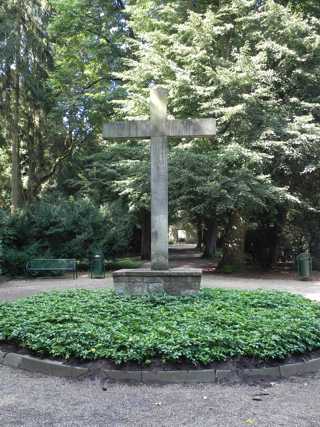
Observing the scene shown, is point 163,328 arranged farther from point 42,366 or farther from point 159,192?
point 159,192

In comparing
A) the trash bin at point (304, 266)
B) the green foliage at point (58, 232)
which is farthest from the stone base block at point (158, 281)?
the green foliage at point (58, 232)

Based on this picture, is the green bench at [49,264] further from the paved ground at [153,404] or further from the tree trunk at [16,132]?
the paved ground at [153,404]

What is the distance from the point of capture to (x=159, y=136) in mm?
8867

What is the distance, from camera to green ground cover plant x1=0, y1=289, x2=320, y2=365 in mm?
5375

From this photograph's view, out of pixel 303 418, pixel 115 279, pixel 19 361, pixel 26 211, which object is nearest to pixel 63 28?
pixel 26 211

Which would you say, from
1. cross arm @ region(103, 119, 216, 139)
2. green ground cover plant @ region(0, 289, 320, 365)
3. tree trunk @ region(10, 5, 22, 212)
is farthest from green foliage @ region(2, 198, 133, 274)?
green ground cover plant @ region(0, 289, 320, 365)

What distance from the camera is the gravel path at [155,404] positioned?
13.2 ft

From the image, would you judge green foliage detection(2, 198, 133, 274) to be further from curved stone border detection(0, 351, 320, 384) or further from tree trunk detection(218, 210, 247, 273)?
curved stone border detection(0, 351, 320, 384)

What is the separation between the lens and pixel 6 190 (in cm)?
2952

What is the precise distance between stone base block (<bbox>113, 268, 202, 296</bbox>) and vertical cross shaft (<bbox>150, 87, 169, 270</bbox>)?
0.26 m

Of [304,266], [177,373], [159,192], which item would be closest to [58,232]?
[304,266]

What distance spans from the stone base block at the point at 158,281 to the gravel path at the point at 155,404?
3483mm

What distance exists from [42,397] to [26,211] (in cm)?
1451

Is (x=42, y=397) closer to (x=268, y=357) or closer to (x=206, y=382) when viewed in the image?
(x=206, y=382)
